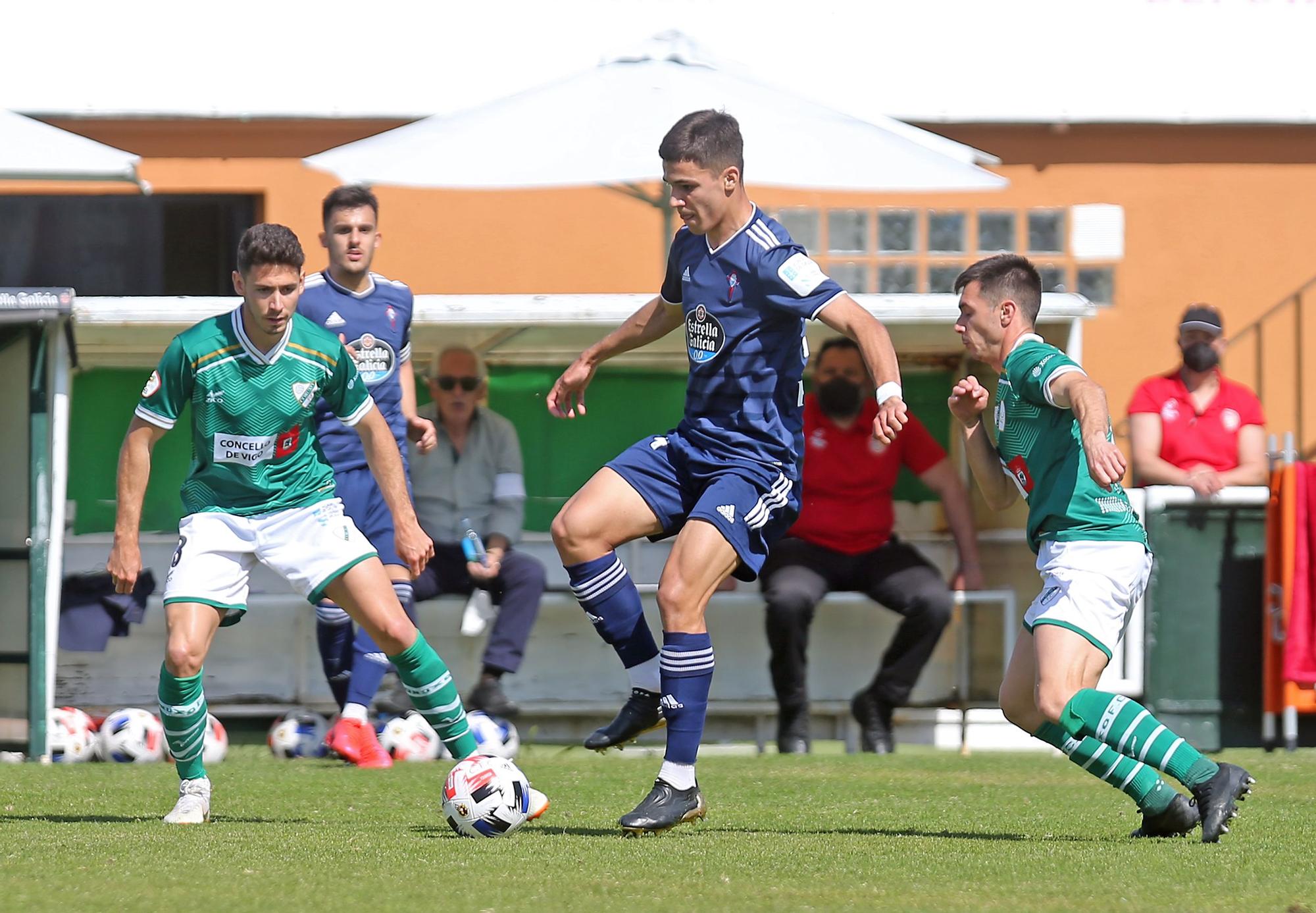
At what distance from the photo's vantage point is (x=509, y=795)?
5586 millimetres

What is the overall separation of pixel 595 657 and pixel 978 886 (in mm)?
4912

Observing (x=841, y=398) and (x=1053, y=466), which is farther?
(x=841, y=398)

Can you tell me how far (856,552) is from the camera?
9.05 meters

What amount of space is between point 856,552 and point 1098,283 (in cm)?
397

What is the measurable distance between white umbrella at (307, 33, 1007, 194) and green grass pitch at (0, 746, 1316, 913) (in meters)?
2.53

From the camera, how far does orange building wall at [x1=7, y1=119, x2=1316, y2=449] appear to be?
40.1ft

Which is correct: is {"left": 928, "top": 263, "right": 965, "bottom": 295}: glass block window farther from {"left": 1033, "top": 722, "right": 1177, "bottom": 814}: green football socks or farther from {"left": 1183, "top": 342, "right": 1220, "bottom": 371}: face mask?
{"left": 1033, "top": 722, "right": 1177, "bottom": 814}: green football socks

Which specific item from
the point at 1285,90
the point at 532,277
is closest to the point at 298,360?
the point at 532,277

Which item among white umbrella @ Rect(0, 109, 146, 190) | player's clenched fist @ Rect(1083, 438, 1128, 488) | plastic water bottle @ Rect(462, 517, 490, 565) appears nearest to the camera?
player's clenched fist @ Rect(1083, 438, 1128, 488)

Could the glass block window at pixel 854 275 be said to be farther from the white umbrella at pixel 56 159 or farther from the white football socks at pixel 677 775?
the white football socks at pixel 677 775

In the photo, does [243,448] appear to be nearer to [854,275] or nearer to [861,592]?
[861,592]

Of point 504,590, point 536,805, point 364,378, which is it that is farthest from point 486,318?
point 536,805

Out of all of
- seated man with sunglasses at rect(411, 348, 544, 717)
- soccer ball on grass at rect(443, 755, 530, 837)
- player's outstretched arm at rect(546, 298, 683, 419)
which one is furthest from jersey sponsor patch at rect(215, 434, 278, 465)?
seated man with sunglasses at rect(411, 348, 544, 717)

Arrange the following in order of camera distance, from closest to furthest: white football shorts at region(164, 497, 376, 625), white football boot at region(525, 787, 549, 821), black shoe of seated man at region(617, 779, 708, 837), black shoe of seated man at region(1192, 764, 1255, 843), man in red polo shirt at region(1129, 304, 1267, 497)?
black shoe of seated man at region(1192, 764, 1255, 843) → black shoe of seated man at region(617, 779, 708, 837) → white football boot at region(525, 787, 549, 821) → white football shorts at region(164, 497, 376, 625) → man in red polo shirt at region(1129, 304, 1267, 497)
